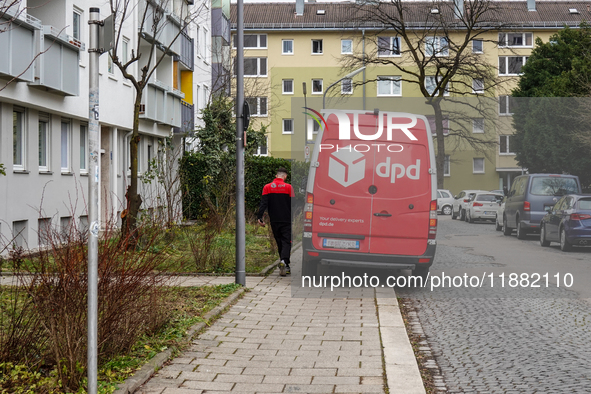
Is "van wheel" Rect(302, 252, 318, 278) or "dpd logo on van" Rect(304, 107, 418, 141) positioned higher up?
"dpd logo on van" Rect(304, 107, 418, 141)

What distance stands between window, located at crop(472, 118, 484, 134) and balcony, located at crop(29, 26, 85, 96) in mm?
9172

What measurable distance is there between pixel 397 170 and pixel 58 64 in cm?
1030

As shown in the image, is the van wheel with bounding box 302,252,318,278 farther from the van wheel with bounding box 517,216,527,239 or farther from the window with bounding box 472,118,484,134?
the van wheel with bounding box 517,216,527,239

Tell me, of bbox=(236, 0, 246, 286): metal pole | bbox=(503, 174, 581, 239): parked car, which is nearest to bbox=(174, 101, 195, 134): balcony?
bbox=(503, 174, 581, 239): parked car

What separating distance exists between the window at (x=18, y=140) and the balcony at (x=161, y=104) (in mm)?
7714

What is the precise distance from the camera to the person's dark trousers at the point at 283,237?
41.4 ft


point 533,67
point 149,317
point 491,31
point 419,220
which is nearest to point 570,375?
point 149,317

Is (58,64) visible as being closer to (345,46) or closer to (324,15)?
(345,46)

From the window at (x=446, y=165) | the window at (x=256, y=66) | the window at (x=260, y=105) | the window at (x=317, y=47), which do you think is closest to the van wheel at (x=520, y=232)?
the window at (x=446, y=165)

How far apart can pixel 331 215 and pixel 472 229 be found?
126 inches

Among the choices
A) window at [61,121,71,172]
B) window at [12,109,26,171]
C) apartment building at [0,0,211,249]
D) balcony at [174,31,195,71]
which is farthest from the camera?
balcony at [174,31,195,71]

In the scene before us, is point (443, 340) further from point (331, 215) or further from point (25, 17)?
point (25, 17)

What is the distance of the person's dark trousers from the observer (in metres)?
12.6

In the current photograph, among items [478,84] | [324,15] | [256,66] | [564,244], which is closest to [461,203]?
[564,244]
